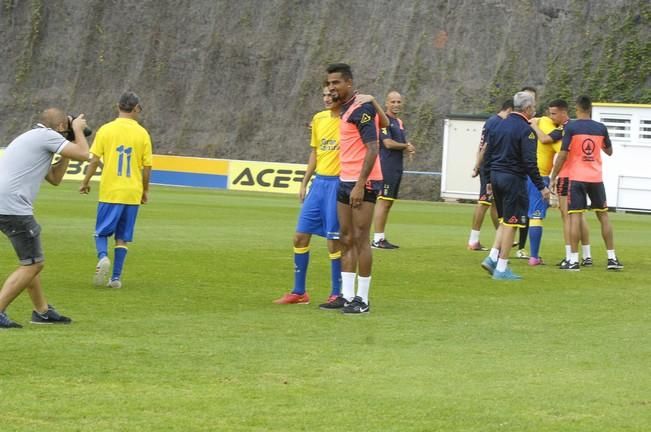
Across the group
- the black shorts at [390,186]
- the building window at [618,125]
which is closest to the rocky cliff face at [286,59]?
the building window at [618,125]

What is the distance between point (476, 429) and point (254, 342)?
3.11 meters

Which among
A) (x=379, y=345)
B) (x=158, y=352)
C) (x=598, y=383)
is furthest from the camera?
(x=379, y=345)

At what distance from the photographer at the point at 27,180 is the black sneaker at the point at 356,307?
286cm

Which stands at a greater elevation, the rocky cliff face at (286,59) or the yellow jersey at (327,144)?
the rocky cliff face at (286,59)

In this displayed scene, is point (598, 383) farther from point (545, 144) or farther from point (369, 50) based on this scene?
point (369, 50)

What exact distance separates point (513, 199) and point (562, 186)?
232 cm

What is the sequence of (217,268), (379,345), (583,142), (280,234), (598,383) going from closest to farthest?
1. (598,383)
2. (379,345)
3. (217,268)
4. (583,142)
5. (280,234)

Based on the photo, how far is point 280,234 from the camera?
21.5 metres

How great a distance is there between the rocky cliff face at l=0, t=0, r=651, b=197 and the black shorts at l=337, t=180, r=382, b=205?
32.4m

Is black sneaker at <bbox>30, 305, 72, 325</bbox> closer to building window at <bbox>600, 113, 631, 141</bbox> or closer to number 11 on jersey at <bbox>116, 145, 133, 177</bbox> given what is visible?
number 11 on jersey at <bbox>116, 145, 133, 177</bbox>

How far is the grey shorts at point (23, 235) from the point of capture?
9859 millimetres

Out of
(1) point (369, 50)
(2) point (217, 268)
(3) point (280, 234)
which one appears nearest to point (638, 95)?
(1) point (369, 50)

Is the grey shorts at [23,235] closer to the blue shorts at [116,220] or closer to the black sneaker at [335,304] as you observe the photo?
the black sneaker at [335,304]

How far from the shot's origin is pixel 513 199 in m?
15.2
